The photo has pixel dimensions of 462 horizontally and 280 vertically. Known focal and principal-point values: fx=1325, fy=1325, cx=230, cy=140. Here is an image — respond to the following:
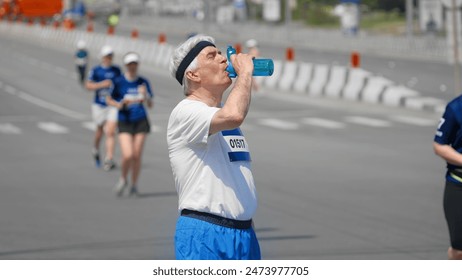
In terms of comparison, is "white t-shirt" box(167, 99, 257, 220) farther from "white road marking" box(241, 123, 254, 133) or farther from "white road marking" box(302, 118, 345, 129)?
"white road marking" box(302, 118, 345, 129)

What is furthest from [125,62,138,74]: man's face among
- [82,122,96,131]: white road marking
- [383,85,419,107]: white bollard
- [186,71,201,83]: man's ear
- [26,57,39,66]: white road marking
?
[26,57,39,66]: white road marking

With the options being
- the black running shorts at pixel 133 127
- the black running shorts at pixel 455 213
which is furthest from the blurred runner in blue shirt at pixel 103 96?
the black running shorts at pixel 455 213

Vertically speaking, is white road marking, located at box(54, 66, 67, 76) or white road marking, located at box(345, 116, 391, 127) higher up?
white road marking, located at box(345, 116, 391, 127)

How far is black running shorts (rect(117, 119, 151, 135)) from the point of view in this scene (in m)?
17.3

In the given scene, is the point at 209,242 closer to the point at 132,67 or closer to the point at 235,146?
the point at 235,146

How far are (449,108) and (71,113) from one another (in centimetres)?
2668

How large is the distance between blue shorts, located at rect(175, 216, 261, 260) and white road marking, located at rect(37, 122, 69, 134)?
2284 centimetres

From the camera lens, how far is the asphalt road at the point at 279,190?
13.1 meters

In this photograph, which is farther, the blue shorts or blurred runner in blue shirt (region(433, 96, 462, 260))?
blurred runner in blue shirt (region(433, 96, 462, 260))

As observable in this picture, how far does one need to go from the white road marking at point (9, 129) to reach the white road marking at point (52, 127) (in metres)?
0.62

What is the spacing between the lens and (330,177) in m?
19.4

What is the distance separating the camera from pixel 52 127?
30.5 meters
